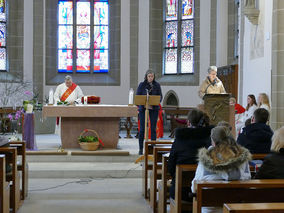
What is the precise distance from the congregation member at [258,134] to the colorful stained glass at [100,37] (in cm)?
1133

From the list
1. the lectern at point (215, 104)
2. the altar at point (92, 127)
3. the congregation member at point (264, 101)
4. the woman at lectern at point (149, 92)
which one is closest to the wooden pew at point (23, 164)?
the woman at lectern at point (149, 92)

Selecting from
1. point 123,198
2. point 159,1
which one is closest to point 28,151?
point 123,198

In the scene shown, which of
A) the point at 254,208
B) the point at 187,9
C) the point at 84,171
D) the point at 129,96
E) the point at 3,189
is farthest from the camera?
the point at 187,9

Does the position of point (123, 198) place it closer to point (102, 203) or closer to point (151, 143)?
point (102, 203)

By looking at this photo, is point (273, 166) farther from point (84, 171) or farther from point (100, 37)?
point (100, 37)

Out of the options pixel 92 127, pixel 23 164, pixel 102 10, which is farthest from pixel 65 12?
pixel 23 164

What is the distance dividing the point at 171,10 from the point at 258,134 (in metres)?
10.9

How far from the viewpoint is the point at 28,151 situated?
882 centimetres

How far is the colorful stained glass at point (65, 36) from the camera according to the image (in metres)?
16.1

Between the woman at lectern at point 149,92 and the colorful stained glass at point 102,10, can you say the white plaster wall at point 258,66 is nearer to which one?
the woman at lectern at point 149,92

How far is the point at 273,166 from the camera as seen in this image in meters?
3.61

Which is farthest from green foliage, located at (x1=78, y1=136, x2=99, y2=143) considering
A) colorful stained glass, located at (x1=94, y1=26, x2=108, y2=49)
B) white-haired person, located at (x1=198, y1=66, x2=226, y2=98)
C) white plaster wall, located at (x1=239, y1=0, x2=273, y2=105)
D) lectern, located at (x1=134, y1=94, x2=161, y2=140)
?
colorful stained glass, located at (x1=94, y1=26, x2=108, y2=49)

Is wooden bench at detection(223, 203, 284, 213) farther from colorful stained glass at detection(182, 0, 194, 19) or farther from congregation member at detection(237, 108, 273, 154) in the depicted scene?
colorful stained glass at detection(182, 0, 194, 19)

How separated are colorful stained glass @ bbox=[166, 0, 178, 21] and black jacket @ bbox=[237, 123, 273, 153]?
35.0 ft
